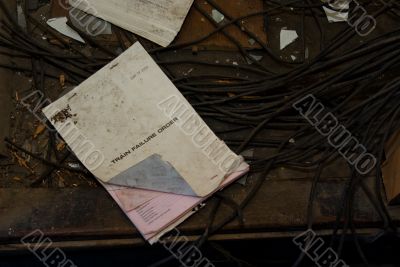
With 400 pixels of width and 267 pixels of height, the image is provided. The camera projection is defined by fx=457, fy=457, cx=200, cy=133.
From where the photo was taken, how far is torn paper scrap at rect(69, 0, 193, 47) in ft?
4.25

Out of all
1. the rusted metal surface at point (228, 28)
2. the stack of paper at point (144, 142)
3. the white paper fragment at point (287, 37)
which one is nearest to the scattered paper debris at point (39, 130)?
the stack of paper at point (144, 142)

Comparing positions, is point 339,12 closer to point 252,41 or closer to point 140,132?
point 252,41

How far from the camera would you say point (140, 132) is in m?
1.18

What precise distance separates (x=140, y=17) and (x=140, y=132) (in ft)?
1.15

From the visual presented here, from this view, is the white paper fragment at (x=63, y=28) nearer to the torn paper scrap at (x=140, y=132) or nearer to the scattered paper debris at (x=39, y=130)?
the torn paper scrap at (x=140, y=132)

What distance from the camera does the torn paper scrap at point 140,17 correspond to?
1294mm

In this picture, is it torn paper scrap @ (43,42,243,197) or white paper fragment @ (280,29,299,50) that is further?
white paper fragment @ (280,29,299,50)

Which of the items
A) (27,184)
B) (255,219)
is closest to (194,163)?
(255,219)

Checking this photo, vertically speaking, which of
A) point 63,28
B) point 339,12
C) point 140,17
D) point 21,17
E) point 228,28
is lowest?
point 339,12

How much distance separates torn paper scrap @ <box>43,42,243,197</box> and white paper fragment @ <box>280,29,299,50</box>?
0.36 metres

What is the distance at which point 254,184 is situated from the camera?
117cm

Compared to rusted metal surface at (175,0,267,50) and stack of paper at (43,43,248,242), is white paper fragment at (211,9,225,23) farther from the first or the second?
stack of paper at (43,43,248,242)

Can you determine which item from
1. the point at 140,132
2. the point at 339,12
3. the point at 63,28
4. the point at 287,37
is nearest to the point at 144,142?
the point at 140,132

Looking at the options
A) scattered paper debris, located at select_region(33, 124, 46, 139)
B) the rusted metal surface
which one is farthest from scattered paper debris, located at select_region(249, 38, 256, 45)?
scattered paper debris, located at select_region(33, 124, 46, 139)
